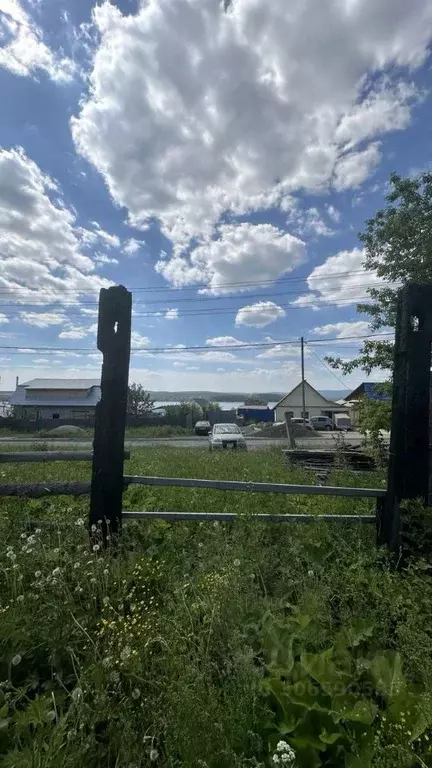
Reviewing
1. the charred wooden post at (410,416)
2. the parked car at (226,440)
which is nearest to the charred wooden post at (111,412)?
the charred wooden post at (410,416)

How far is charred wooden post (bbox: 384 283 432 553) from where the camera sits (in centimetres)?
295

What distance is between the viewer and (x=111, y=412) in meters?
3.05

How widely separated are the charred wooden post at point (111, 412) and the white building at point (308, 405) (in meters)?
55.3

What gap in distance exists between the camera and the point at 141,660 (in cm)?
183

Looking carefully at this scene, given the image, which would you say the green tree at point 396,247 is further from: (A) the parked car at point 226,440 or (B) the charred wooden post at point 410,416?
(A) the parked car at point 226,440

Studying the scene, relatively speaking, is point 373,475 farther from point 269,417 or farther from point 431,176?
point 269,417

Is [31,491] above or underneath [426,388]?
underneath

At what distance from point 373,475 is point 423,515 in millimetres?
4021

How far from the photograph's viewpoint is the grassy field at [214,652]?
136 centimetres

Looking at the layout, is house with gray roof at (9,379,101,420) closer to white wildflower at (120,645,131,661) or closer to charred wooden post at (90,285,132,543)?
charred wooden post at (90,285,132,543)

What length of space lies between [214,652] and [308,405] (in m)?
59.0

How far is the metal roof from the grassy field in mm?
51684

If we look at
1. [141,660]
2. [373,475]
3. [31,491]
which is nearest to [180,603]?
[141,660]

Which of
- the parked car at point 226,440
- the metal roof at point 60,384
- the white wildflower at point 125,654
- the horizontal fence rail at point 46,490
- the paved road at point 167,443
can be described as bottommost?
the paved road at point 167,443
